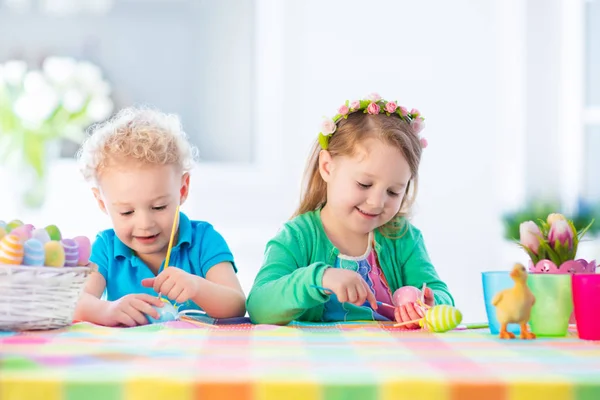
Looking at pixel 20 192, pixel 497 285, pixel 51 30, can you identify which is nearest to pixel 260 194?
pixel 20 192

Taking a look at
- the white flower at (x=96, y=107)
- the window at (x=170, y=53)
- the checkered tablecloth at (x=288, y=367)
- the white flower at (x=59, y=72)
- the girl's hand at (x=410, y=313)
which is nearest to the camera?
the checkered tablecloth at (x=288, y=367)

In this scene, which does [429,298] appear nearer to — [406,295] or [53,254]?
[406,295]

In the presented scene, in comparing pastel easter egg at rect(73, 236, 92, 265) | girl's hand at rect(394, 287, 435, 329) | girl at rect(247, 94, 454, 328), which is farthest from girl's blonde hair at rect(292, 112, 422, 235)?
pastel easter egg at rect(73, 236, 92, 265)

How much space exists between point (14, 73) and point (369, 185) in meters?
2.59

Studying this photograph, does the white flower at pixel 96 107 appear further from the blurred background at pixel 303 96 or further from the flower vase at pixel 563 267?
the flower vase at pixel 563 267

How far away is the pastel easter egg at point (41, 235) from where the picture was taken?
121 cm

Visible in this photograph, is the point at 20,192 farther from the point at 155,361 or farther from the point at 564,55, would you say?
the point at 155,361

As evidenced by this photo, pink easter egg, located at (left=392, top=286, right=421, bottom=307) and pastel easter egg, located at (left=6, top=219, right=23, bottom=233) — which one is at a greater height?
pastel easter egg, located at (left=6, top=219, right=23, bottom=233)

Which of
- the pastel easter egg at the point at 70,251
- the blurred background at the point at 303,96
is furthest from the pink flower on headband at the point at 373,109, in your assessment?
the blurred background at the point at 303,96

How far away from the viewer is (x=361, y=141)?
5.48ft

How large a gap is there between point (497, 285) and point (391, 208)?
43 cm

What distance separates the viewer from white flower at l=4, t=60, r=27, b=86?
12.1ft

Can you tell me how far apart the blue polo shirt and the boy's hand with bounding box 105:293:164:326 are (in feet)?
1.15

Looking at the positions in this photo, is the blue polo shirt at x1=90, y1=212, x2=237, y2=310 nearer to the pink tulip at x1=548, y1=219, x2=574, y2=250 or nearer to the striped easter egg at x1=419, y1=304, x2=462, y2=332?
the striped easter egg at x1=419, y1=304, x2=462, y2=332
